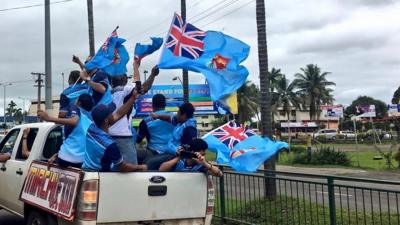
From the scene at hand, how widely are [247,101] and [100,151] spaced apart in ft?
240

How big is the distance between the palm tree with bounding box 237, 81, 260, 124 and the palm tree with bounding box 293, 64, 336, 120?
16474mm

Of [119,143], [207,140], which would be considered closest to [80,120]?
[119,143]

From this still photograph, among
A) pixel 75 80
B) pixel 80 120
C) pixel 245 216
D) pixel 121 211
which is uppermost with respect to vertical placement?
pixel 75 80

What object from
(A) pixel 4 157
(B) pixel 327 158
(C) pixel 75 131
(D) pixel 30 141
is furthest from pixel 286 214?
(B) pixel 327 158

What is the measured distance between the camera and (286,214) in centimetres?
828

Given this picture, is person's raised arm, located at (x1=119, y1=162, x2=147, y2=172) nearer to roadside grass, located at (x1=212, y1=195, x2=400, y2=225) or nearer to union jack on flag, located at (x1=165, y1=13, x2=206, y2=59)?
union jack on flag, located at (x1=165, y1=13, x2=206, y2=59)

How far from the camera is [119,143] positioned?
6148mm

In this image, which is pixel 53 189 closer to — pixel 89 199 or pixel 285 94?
pixel 89 199

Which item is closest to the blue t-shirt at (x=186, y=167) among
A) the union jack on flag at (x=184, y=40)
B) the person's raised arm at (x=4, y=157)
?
the union jack on flag at (x=184, y=40)

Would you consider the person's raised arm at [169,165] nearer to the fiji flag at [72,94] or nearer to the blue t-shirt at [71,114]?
the blue t-shirt at [71,114]

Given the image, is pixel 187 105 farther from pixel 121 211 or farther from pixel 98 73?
pixel 121 211

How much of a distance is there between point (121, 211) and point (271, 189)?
3.68m

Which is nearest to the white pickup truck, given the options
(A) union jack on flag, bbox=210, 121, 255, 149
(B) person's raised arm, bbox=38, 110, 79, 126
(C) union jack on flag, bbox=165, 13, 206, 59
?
(A) union jack on flag, bbox=210, 121, 255, 149

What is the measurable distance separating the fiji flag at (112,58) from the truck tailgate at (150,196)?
1.72 meters
